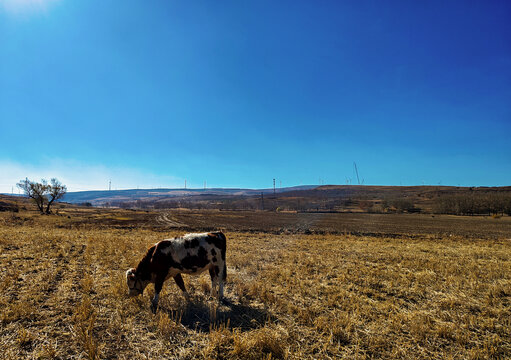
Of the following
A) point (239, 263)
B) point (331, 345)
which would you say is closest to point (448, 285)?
point (331, 345)

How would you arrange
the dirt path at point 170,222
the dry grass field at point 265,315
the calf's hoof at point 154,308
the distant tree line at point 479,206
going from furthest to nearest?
the distant tree line at point 479,206
the dirt path at point 170,222
the calf's hoof at point 154,308
the dry grass field at point 265,315

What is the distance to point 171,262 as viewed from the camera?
23.3ft

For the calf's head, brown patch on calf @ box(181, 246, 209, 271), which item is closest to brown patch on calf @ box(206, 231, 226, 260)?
brown patch on calf @ box(181, 246, 209, 271)

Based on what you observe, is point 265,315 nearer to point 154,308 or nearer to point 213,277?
point 213,277

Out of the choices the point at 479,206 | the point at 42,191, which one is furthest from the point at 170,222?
the point at 479,206

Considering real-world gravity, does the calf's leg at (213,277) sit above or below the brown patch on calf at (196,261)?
below

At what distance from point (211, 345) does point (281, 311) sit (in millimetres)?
2799

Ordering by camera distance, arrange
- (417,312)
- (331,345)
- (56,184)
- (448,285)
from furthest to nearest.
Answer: (56,184) < (448,285) < (417,312) < (331,345)

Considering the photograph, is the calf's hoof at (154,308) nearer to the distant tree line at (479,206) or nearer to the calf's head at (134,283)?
the calf's head at (134,283)

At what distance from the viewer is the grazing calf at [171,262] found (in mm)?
7090

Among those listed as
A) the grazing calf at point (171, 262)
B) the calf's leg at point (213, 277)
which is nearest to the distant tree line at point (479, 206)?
the calf's leg at point (213, 277)

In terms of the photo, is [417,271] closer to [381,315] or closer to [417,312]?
[417,312]

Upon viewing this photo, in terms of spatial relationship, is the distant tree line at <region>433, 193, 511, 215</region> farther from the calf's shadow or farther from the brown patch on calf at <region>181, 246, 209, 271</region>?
the brown patch on calf at <region>181, 246, 209, 271</region>

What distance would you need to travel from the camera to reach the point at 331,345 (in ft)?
17.2
